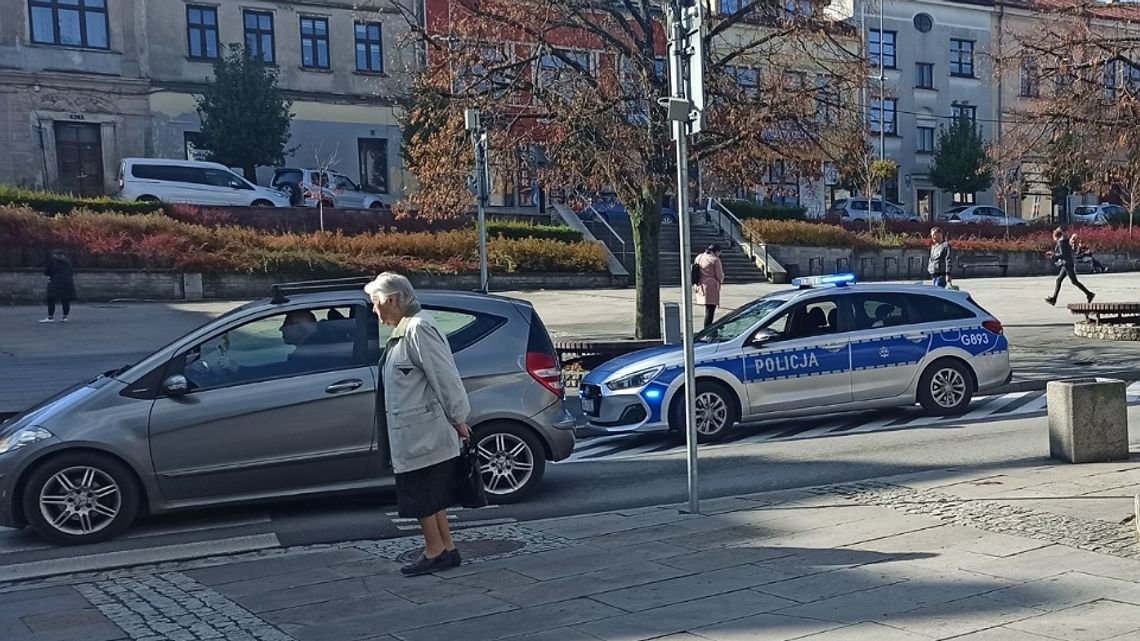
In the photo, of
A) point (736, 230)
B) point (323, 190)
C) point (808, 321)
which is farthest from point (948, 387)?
point (323, 190)

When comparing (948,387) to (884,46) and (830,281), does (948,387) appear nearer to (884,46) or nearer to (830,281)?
(830,281)

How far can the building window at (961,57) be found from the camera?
190 feet

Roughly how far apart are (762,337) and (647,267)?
5077mm

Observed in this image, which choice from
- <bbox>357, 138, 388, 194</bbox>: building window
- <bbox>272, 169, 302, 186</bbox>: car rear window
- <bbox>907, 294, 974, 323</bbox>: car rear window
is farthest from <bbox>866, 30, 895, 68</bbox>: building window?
<bbox>907, 294, 974, 323</bbox>: car rear window

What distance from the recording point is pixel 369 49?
1763 inches

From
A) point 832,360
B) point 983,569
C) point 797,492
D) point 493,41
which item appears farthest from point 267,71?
point 983,569

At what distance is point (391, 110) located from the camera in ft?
143

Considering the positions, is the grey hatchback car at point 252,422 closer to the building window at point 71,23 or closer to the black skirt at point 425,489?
the black skirt at point 425,489

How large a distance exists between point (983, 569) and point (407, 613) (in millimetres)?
3173

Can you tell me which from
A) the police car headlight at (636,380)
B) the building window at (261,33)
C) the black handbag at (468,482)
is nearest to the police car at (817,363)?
the police car headlight at (636,380)

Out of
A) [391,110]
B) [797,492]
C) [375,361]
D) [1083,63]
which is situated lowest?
[797,492]

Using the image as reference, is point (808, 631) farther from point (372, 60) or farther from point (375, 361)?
point (372, 60)

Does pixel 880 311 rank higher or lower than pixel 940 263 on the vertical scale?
lower

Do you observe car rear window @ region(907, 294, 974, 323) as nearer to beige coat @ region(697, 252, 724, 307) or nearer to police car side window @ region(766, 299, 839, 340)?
police car side window @ region(766, 299, 839, 340)
